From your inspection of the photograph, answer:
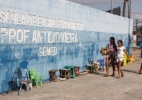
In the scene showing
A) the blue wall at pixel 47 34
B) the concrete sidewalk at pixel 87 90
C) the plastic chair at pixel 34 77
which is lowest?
the concrete sidewalk at pixel 87 90

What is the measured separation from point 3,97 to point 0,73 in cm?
71

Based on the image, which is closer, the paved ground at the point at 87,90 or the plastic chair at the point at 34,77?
the paved ground at the point at 87,90

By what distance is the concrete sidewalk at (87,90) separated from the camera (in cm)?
828

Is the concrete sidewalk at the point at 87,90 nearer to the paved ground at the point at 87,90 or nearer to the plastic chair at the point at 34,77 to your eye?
the paved ground at the point at 87,90

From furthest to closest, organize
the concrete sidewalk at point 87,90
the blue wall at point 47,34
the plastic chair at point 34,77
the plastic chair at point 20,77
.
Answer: the plastic chair at point 34,77 < the plastic chair at point 20,77 < the blue wall at point 47,34 < the concrete sidewalk at point 87,90

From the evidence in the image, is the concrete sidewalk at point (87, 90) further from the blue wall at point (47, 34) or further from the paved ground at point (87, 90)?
the blue wall at point (47, 34)

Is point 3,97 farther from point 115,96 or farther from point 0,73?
point 115,96

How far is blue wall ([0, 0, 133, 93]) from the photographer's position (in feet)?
28.3

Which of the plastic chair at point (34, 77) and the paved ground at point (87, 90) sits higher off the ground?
the plastic chair at point (34, 77)

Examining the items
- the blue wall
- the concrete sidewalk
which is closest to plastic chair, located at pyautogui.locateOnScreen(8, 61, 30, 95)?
the blue wall

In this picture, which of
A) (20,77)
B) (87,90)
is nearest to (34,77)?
(20,77)

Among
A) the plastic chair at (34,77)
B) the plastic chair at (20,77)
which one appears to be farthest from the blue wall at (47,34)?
the plastic chair at (34,77)

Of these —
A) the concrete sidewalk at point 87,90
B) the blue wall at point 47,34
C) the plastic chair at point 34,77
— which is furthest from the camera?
the plastic chair at point 34,77

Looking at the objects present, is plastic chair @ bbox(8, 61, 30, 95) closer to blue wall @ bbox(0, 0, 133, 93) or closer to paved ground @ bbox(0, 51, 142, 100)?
blue wall @ bbox(0, 0, 133, 93)
